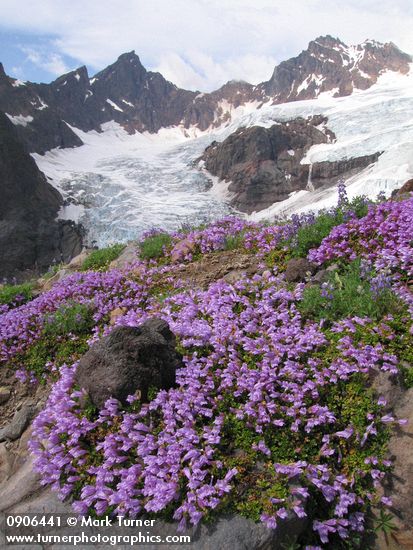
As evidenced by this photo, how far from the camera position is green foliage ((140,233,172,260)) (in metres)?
11.8

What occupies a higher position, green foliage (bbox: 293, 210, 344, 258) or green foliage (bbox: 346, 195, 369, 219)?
green foliage (bbox: 346, 195, 369, 219)

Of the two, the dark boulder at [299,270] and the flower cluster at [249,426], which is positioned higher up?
the dark boulder at [299,270]

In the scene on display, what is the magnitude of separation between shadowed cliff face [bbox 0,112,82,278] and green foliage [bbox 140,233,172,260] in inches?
3292

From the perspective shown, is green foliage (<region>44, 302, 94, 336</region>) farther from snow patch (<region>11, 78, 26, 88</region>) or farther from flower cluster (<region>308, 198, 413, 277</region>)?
snow patch (<region>11, 78, 26, 88</region>)

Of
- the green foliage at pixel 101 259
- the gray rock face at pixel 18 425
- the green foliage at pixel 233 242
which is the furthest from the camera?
the green foliage at pixel 101 259

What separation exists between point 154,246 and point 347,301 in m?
6.65

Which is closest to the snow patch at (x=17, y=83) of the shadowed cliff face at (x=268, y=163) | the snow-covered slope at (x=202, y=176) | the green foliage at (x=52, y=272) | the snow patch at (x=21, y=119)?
the snow patch at (x=21, y=119)

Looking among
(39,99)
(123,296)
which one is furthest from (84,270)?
(39,99)

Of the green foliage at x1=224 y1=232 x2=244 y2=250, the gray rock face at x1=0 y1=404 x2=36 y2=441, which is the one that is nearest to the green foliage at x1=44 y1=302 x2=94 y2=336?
the gray rock face at x1=0 y1=404 x2=36 y2=441

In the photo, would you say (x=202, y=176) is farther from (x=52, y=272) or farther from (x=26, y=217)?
(x=52, y=272)

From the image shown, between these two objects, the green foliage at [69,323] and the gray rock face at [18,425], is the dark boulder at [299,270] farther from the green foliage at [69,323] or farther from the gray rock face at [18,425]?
the gray rock face at [18,425]

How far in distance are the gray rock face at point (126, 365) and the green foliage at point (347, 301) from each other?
90.1 inches

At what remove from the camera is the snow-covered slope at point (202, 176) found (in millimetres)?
86875

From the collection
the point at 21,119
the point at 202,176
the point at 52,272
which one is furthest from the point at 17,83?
the point at 52,272
